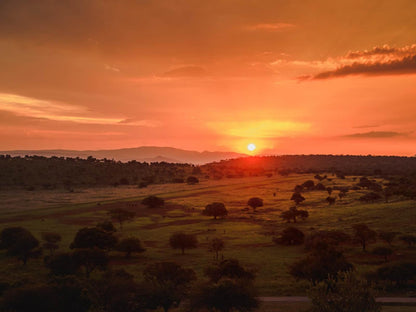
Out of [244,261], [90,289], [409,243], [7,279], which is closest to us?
[90,289]

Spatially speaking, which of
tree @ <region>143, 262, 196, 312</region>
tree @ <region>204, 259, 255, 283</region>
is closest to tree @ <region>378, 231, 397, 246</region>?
tree @ <region>204, 259, 255, 283</region>

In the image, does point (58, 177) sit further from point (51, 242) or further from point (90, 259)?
point (90, 259)

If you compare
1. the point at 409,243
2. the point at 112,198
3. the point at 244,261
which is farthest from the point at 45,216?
the point at 409,243

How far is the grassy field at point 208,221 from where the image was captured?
54275 mm

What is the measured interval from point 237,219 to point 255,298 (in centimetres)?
6422

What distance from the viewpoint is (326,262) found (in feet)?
139

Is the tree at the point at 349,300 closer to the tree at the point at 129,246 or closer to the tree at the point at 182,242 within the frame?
the tree at the point at 182,242

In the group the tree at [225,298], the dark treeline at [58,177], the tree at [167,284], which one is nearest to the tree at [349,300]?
the tree at [225,298]

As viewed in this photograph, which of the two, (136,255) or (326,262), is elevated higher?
(326,262)

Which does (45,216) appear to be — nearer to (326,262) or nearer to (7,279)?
(7,279)

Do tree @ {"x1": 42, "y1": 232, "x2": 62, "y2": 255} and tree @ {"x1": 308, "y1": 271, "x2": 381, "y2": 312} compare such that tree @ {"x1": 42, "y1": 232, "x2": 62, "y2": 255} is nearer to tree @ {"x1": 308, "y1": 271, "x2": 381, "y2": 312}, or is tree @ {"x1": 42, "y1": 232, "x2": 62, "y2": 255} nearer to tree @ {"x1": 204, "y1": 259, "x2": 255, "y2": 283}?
tree @ {"x1": 204, "y1": 259, "x2": 255, "y2": 283}

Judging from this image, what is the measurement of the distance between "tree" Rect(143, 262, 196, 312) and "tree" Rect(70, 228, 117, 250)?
23039 mm

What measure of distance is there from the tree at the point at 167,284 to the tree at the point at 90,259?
1162 centimetres

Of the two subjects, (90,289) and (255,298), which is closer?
(90,289)
